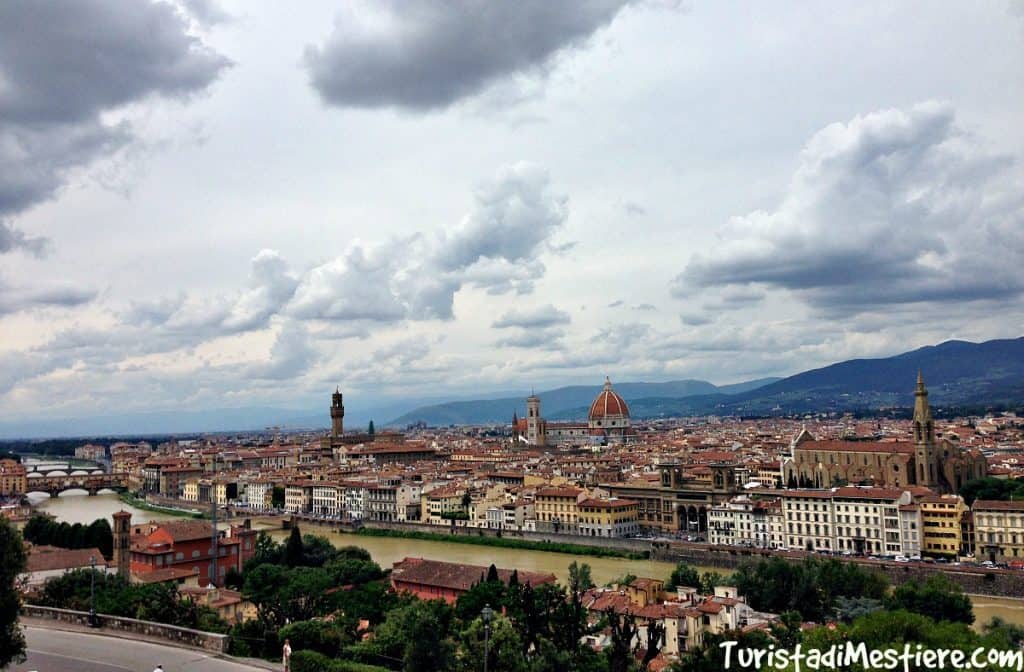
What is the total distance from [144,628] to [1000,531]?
24521mm

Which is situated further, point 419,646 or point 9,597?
point 419,646

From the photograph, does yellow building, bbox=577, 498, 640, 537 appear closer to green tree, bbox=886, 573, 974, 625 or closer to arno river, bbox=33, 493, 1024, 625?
arno river, bbox=33, 493, 1024, 625

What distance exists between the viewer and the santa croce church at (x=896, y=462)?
36.2 metres

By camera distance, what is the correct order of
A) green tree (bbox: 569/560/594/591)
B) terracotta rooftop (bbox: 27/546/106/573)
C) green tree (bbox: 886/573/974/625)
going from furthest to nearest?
green tree (bbox: 569/560/594/591) → terracotta rooftop (bbox: 27/546/106/573) → green tree (bbox: 886/573/974/625)

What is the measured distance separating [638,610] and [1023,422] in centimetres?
8184

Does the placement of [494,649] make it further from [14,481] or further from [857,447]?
[14,481]

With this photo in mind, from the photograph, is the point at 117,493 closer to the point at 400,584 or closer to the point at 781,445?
the point at 781,445

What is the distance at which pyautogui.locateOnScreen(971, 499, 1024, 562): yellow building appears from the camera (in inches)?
1026

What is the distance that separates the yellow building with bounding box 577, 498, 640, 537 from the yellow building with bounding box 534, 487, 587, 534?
0.32 metres

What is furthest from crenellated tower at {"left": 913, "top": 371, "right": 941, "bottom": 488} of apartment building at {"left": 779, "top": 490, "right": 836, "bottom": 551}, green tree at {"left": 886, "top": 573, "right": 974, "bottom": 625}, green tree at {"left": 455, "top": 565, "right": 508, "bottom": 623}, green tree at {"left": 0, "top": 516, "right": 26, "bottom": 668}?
green tree at {"left": 0, "top": 516, "right": 26, "bottom": 668}

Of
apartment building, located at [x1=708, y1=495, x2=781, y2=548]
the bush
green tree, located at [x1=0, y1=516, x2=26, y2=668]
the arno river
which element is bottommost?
the arno river

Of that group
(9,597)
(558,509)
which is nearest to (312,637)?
(9,597)

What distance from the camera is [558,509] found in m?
36.8

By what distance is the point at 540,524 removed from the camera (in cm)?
3716
